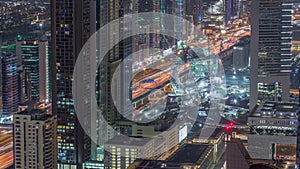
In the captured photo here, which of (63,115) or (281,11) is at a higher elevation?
(281,11)

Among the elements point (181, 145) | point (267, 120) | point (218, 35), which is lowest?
point (181, 145)

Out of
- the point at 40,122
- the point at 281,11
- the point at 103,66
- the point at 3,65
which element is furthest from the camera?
Result: the point at 3,65

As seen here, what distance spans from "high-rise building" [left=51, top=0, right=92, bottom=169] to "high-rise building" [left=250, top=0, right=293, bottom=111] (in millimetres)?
1732

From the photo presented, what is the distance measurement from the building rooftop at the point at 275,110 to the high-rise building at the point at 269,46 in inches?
11.5

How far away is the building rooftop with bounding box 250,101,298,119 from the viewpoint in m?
5.00

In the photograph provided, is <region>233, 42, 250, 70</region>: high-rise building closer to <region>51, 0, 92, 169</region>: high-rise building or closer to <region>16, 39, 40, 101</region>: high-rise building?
<region>51, 0, 92, 169</region>: high-rise building

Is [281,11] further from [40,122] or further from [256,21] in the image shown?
[40,122]

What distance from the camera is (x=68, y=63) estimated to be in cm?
666

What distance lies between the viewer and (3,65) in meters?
8.15

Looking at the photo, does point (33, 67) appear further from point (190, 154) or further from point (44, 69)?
point (190, 154)

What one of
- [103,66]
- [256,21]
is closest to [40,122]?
[103,66]

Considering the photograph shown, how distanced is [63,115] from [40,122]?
1021mm

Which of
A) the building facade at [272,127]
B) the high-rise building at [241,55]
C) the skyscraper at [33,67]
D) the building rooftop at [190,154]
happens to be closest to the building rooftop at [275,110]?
the building facade at [272,127]

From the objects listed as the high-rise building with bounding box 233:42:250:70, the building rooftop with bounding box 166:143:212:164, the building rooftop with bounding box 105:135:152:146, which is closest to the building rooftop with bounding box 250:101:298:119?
the building rooftop with bounding box 166:143:212:164
